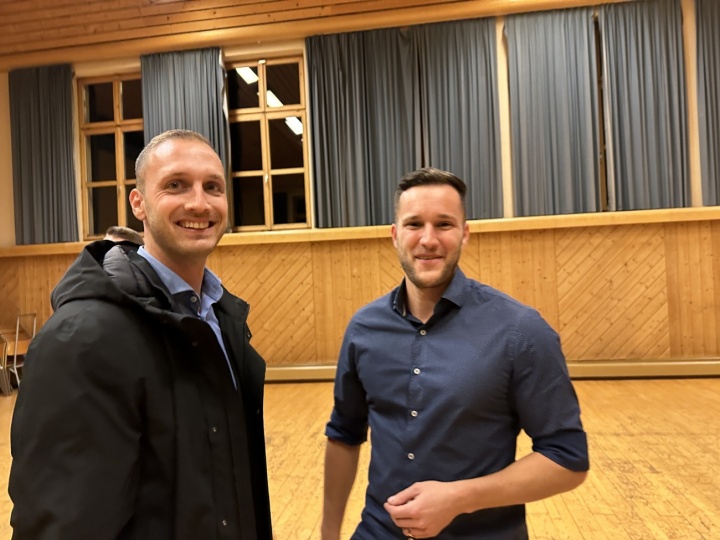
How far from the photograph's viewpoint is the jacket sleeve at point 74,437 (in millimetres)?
990

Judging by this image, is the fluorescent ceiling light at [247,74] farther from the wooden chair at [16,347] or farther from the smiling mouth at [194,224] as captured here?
the smiling mouth at [194,224]

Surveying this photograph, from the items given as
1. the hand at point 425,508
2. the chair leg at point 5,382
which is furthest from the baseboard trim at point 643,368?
the chair leg at point 5,382

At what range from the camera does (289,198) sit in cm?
879

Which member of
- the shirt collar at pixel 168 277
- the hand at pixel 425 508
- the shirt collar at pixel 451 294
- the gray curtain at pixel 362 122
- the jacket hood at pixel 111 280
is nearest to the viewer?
the jacket hood at pixel 111 280

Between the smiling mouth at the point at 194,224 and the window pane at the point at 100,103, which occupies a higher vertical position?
the window pane at the point at 100,103

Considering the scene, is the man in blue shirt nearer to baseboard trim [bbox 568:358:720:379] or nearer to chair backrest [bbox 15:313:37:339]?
baseboard trim [bbox 568:358:720:379]

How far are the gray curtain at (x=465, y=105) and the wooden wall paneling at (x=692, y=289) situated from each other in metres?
2.31

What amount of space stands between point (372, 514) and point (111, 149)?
365 inches

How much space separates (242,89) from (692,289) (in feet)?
22.9

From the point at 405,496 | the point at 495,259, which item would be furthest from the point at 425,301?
the point at 495,259

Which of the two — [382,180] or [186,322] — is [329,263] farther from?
[186,322]

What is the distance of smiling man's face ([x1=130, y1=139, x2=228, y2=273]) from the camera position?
136cm

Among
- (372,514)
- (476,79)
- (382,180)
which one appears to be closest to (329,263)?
(382,180)

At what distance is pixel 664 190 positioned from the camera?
24.8 feet
